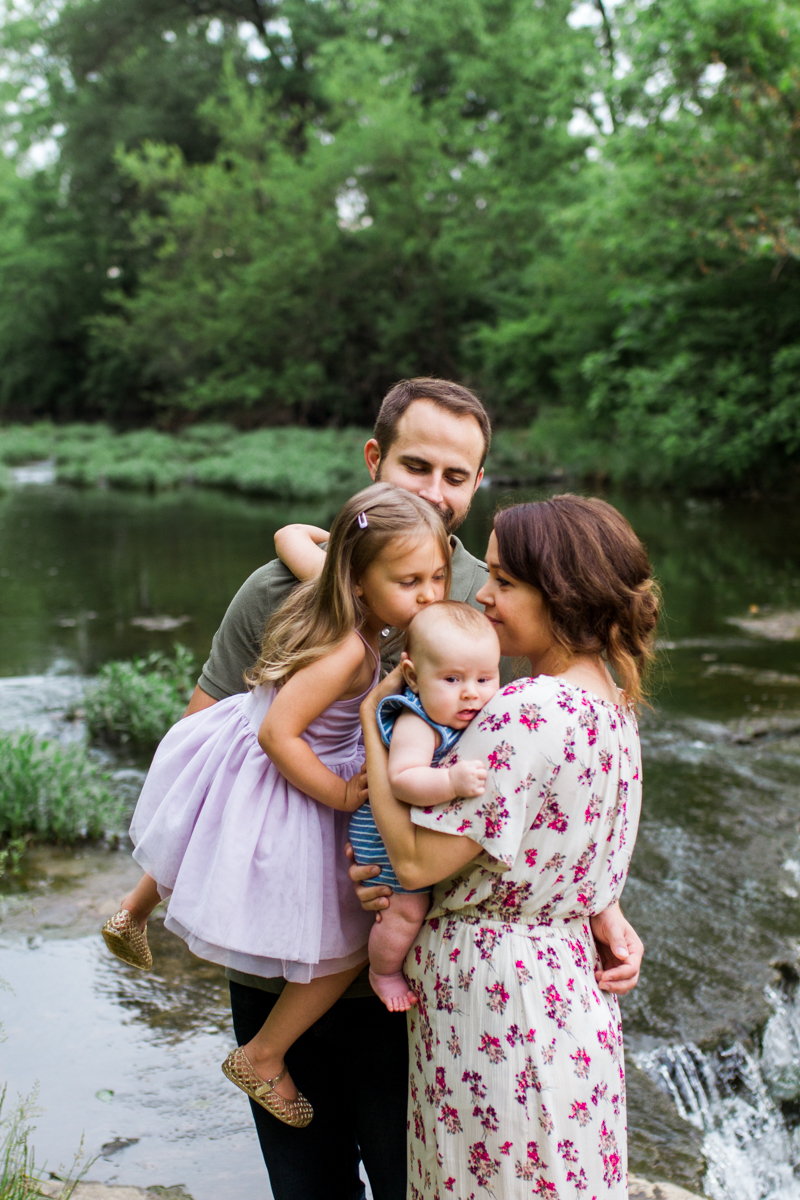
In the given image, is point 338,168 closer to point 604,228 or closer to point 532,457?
point 532,457

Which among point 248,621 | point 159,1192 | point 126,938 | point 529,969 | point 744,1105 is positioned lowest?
point 744,1105

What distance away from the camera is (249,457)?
2345 centimetres

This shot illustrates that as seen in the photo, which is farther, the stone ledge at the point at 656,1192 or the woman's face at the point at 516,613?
the stone ledge at the point at 656,1192

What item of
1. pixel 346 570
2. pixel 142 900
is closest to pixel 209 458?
pixel 142 900

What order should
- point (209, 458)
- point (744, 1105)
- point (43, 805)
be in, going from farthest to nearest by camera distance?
point (209, 458)
point (43, 805)
point (744, 1105)

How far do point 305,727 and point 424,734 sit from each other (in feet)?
0.81

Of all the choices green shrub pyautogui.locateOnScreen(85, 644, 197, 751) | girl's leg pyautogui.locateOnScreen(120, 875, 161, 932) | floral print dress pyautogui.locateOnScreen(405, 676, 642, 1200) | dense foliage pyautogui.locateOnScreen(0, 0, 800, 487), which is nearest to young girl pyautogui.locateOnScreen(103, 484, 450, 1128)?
floral print dress pyautogui.locateOnScreen(405, 676, 642, 1200)

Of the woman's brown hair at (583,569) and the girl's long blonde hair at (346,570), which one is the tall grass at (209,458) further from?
the woman's brown hair at (583,569)

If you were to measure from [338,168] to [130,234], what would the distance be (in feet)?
39.2

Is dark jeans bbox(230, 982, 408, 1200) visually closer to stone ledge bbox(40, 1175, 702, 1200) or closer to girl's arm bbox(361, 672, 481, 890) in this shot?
girl's arm bbox(361, 672, 481, 890)

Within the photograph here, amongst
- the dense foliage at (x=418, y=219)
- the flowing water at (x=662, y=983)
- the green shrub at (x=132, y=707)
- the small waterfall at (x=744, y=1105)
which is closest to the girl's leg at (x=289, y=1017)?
the flowing water at (x=662, y=983)

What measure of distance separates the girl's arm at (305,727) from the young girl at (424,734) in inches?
2.2

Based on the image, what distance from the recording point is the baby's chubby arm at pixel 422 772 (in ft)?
4.76

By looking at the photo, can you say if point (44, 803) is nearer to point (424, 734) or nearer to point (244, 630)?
point (244, 630)
